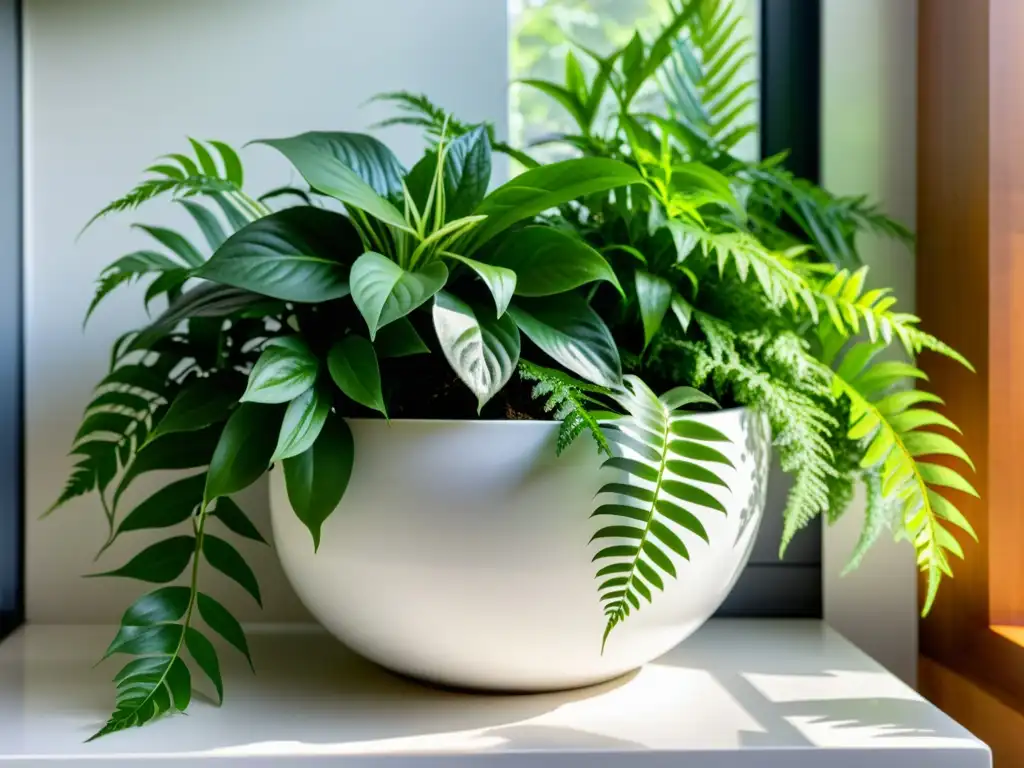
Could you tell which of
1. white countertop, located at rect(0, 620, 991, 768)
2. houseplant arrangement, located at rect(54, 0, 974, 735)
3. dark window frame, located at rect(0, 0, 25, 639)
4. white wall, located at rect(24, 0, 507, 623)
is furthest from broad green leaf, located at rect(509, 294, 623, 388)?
dark window frame, located at rect(0, 0, 25, 639)

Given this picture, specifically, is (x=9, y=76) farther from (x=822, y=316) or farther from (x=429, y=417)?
(x=822, y=316)

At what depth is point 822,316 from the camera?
0.71m

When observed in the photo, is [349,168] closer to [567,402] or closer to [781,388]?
[567,402]

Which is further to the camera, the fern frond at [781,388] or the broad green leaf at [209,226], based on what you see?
the broad green leaf at [209,226]

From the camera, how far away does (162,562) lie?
67 cm

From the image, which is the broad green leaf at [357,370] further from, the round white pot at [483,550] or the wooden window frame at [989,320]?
the wooden window frame at [989,320]

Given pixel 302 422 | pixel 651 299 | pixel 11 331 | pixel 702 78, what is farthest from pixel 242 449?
pixel 702 78

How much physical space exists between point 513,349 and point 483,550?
4.7 inches

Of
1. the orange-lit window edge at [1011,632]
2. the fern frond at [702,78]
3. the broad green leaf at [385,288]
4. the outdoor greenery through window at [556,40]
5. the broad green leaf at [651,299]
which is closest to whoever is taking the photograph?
the broad green leaf at [385,288]

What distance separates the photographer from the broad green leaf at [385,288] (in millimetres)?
497

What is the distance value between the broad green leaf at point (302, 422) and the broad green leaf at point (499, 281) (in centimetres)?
12

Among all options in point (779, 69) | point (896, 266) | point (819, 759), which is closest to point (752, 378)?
point (819, 759)

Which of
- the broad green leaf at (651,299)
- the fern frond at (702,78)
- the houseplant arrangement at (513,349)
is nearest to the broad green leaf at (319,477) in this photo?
the houseplant arrangement at (513,349)

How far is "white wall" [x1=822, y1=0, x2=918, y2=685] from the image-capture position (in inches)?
34.3
